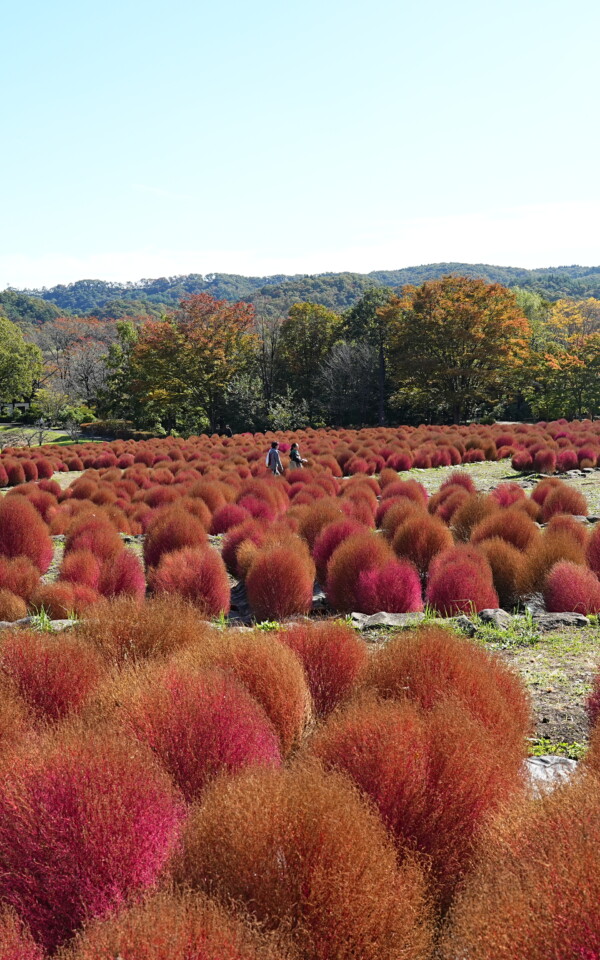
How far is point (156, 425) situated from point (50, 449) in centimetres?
1878

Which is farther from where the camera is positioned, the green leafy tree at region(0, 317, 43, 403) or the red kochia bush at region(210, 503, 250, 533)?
the green leafy tree at region(0, 317, 43, 403)

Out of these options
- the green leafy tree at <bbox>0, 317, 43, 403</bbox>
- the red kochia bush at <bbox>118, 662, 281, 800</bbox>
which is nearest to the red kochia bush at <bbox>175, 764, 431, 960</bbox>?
the red kochia bush at <bbox>118, 662, 281, 800</bbox>

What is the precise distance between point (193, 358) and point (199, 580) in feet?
136

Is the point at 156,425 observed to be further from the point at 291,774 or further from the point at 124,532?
Result: the point at 291,774

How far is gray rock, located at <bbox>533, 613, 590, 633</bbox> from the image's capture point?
6477mm

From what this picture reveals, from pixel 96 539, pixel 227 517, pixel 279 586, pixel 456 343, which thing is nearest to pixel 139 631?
pixel 279 586

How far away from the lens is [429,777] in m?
2.76

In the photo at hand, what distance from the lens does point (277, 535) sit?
9.22 m

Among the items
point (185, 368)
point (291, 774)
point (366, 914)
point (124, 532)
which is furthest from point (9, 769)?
point (185, 368)

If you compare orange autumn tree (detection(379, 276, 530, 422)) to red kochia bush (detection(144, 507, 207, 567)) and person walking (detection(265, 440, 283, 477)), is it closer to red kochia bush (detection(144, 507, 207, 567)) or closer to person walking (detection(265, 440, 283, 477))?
person walking (detection(265, 440, 283, 477))

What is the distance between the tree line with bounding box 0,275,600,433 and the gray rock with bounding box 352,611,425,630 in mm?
37967

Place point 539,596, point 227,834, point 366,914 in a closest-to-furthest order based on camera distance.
Answer: point 366,914 < point 227,834 < point 539,596

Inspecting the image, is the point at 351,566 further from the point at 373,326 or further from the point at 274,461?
the point at 373,326

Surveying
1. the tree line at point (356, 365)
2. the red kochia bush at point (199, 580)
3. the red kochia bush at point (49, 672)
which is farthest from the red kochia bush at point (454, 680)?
the tree line at point (356, 365)
